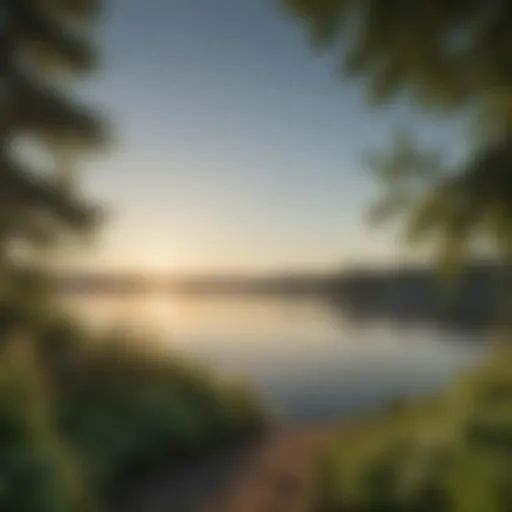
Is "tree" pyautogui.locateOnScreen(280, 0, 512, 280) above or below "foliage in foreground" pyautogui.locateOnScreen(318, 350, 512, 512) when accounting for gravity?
above

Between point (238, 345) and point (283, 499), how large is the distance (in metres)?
0.27

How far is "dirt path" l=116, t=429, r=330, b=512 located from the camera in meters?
1.38

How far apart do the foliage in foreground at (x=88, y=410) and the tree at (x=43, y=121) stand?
0.16m

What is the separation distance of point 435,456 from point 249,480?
32 cm

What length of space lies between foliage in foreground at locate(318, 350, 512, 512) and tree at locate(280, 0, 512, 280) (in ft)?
0.80

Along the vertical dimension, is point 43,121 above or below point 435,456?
above

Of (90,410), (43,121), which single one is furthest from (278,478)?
(43,121)

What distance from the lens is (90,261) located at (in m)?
1.37

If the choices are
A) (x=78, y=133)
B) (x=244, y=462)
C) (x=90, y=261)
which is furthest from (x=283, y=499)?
(x=78, y=133)

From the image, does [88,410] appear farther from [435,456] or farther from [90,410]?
[435,456]

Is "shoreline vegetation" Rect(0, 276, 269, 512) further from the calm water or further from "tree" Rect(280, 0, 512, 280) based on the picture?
"tree" Rect(280, 0, 512, 280)

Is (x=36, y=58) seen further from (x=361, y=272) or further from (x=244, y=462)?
(x=244, y=462)

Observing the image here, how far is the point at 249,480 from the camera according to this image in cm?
139

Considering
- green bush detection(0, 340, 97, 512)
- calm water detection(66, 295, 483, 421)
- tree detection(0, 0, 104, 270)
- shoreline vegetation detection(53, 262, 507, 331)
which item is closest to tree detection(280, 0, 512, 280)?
shoreline vegetation detection(53, 262, 507, 331)
